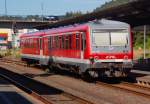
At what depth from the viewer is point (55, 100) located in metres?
17.7

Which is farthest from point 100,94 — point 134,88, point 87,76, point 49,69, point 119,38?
point 49,69

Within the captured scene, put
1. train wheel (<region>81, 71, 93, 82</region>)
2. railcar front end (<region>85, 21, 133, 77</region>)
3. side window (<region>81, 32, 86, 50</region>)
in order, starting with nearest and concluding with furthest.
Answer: railcar front end (<region>85, 21, 133, 77</region>)
side window (<region>81, 32, 86, 50</region>)
train wheel (<region>81, 71, 93, 82</region>)

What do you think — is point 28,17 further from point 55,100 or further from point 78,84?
point 55,100

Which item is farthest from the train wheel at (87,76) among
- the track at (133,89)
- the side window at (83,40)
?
the side window at (83,40)

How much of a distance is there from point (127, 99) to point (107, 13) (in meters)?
29.0

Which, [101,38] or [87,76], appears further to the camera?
[87,76]

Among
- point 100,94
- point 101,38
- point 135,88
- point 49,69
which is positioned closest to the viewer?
point 100,94

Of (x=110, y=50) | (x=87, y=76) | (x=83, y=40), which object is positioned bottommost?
(x=87, y=76)

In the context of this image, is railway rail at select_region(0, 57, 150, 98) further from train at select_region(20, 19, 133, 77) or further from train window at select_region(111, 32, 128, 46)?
train window at select_region(111, 32, 128, 46)

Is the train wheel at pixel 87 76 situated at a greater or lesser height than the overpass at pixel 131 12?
lesser

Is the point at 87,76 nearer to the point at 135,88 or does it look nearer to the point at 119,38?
the point at 119,38

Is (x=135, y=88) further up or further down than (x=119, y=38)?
further down

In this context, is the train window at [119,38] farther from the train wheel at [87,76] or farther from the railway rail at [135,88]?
the train wheel at [87,76]

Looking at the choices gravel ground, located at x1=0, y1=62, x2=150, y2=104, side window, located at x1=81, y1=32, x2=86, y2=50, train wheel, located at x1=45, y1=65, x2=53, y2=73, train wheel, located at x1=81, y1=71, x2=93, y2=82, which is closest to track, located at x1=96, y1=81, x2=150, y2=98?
gravel ground, located at x1=0, y1=62, x2=150, y2=104
